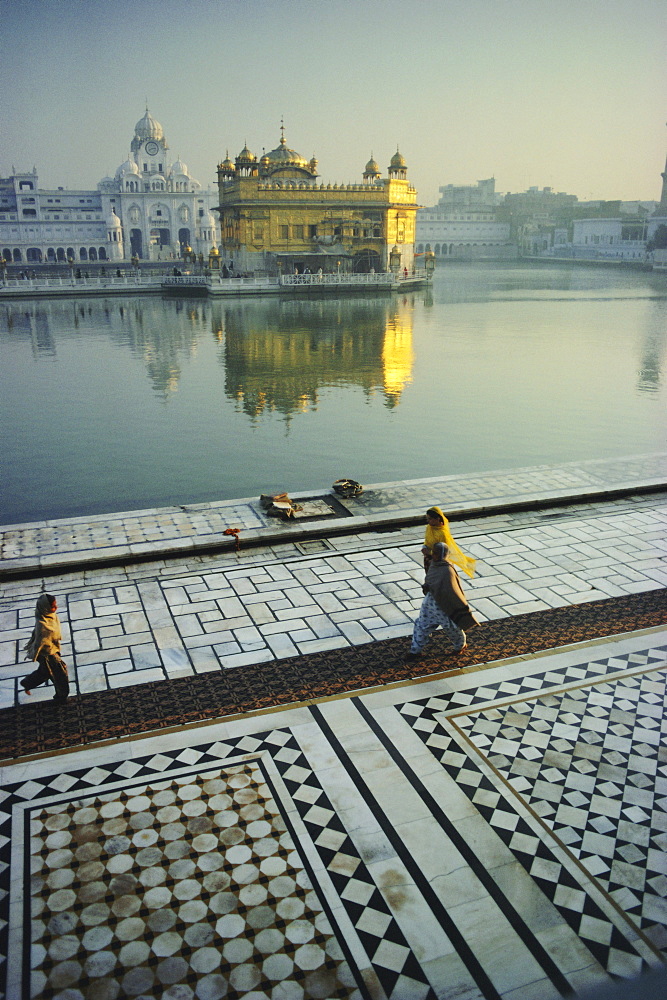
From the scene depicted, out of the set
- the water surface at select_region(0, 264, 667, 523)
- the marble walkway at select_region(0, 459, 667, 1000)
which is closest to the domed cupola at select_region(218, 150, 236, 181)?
the water surface at select_region(0, 264, 667, 523)

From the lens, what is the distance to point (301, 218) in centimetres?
4278

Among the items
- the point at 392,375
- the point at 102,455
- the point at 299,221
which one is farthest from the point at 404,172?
the point at 102,455

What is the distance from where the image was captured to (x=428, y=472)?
30.6 ft

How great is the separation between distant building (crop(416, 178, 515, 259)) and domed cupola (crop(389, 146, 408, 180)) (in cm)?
5029

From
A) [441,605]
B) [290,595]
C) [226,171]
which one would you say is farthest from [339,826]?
[226,171]

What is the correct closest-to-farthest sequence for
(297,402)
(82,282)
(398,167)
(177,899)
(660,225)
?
1. (177,899)
2. (297,402)
3. (82,282)
4. (398,167)
5. (660,225)

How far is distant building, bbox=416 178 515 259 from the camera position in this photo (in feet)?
318

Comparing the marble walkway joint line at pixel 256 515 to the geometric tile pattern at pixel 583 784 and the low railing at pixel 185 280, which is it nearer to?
the geometric tile pattern at pixel 583 784

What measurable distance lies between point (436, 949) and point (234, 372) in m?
14.7

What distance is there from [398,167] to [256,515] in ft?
147

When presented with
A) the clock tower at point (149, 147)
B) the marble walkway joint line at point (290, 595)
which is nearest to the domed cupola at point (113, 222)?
the clock tower at point (149, 147)

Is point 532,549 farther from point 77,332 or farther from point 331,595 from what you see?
point 77,332

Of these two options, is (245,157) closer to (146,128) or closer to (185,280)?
(185,280)

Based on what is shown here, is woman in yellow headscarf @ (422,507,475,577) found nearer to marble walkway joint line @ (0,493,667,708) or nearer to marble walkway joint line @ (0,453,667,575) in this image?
marble walkway joint line @ (0,493,667,708)
